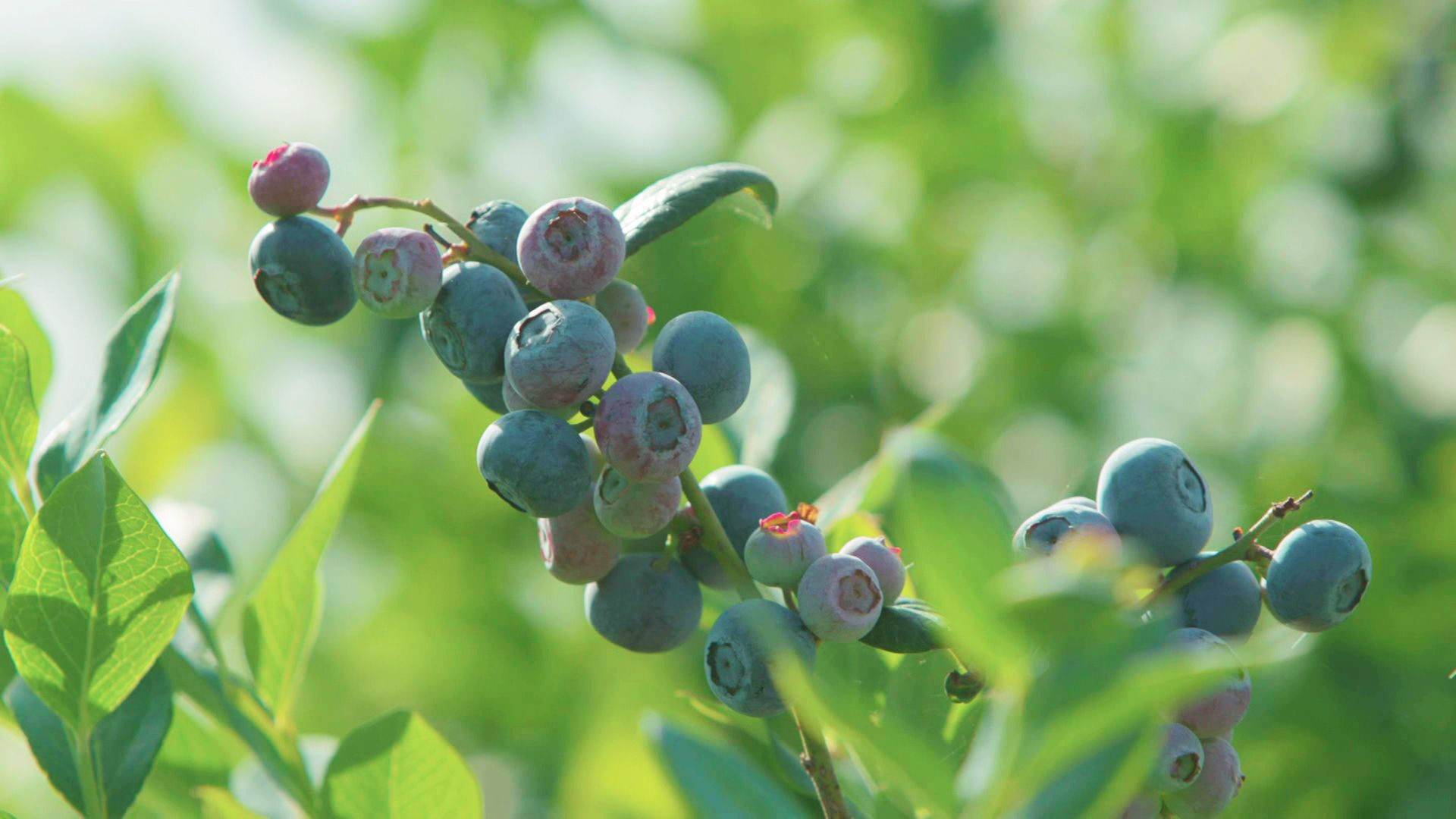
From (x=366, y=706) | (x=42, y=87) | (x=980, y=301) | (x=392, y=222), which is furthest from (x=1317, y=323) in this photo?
(x=42, y=87)

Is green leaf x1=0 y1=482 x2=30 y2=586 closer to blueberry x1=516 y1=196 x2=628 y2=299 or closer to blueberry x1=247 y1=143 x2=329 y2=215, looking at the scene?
blueberry x1=247 y1=143 x2=329 y2=215

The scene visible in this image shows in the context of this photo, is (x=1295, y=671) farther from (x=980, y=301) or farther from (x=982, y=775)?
(x=980, y=301)

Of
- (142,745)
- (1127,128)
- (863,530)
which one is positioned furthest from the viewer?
(1127,128)

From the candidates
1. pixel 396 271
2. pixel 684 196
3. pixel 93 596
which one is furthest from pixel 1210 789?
pixel 93 596

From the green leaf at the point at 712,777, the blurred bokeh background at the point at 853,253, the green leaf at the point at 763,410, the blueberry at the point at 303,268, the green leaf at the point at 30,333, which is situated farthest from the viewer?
the blurred bokeh background at the point at 853,253

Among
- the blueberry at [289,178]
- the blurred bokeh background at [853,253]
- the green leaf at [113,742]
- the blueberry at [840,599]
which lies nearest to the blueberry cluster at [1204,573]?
the blueberry at [840,599]

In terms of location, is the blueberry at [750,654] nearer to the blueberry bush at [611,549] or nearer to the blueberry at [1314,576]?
the blueberry bush at [611,549]

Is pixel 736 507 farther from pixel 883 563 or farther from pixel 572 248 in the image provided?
pixel 572 248
